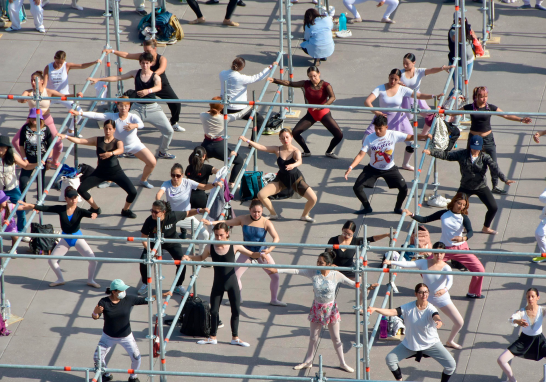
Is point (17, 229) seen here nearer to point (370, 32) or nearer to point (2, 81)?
point (2, 81)

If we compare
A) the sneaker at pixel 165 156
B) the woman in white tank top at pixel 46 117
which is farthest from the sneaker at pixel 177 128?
the woman in white tank top at pixel 46 117

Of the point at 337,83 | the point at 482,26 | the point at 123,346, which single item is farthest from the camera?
the point at 482,26

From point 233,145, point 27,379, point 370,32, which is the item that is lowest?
point 27,379

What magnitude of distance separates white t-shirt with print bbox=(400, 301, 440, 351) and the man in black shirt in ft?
11.4

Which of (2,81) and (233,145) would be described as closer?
(233,145)

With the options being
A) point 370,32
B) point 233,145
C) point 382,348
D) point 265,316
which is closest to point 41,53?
point 233,145

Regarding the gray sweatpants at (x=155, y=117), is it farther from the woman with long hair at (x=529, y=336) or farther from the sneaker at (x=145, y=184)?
the woman with long hair at (x=529, y=336)

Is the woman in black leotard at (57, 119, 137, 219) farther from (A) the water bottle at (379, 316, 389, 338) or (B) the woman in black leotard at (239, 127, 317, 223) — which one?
(A) the water bottle at (379, 316, 389, 338)

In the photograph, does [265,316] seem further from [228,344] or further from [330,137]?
[330,137]

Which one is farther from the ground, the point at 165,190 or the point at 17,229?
the point at 165,190

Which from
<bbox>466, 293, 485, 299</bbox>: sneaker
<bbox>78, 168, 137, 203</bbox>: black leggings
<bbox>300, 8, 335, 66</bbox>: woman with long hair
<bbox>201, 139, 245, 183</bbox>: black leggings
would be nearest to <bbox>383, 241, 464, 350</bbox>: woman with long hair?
<bbox>466, 293, 485, 299</bbox>: sneaker

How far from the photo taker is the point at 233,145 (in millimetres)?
18062

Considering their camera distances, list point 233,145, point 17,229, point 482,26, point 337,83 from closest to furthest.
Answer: point 17,229
point 233,145
point 337,83
point 482,26

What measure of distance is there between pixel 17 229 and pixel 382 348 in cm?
600
